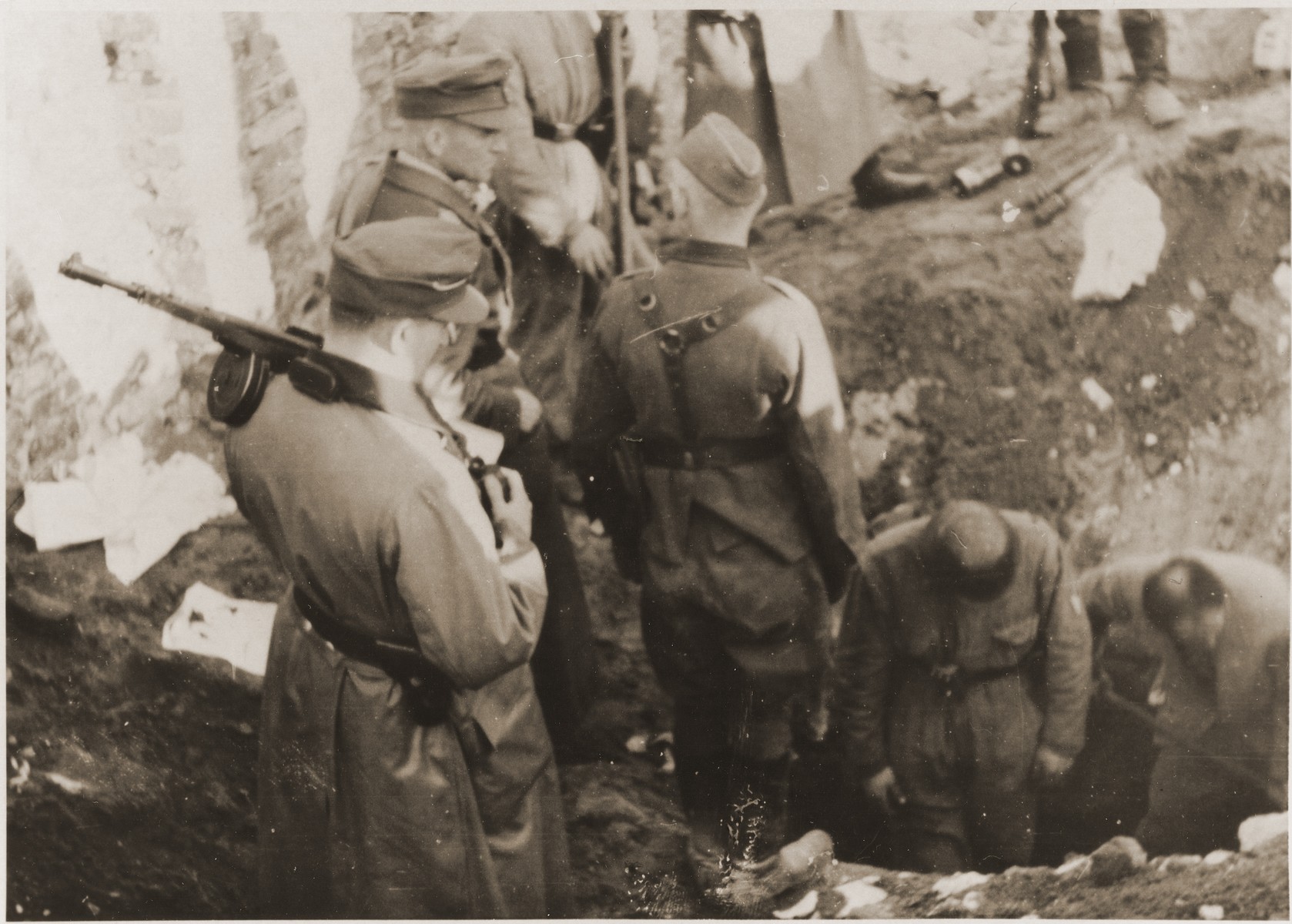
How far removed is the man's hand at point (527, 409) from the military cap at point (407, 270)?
0.24m

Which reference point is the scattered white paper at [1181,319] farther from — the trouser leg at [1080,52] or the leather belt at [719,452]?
the leather belt at [719,452]

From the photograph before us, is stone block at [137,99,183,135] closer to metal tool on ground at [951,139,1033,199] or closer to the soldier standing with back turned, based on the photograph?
the soldier standing with back turned

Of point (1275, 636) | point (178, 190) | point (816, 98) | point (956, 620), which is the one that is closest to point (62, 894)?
point (178, 190)

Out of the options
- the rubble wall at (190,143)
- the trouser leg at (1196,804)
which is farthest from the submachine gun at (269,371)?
the trouser leg at (1196,804)

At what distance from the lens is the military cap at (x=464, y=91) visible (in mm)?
3002

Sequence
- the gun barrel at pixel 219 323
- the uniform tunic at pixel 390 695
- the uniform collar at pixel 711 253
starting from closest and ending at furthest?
the uniform tunic at pixel 390 695
the gun barrel at pixel 219 323
the uniform collar at pixel 711 253

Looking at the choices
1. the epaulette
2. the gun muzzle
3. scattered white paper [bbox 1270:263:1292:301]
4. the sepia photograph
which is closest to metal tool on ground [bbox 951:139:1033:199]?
the sepia photograph

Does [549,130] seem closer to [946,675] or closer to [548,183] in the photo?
A: [548,183]

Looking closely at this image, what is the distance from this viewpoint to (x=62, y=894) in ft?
10.5

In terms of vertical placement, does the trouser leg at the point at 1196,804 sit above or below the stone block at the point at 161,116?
below

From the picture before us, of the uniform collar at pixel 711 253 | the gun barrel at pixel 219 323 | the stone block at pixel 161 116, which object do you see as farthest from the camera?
the stone block at pixel 161 116

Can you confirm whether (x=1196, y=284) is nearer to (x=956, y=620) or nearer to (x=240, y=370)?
(x=956, y=620)

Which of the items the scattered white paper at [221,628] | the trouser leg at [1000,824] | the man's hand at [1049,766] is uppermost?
the scattered white paper at [221,628]

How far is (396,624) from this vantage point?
282 cm
